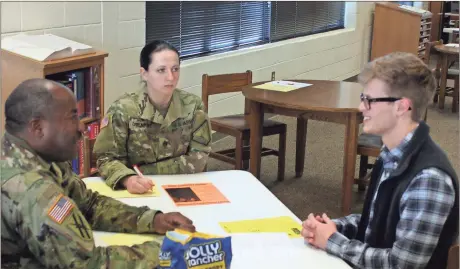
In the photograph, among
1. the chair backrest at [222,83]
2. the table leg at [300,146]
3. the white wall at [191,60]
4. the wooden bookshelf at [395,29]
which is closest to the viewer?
the white wall at [191,60]

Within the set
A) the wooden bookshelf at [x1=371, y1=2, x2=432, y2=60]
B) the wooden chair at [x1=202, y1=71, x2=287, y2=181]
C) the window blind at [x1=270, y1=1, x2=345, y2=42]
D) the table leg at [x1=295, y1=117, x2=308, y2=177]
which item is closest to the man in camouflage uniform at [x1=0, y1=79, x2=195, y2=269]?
the wooden chair at [x1=202, y1=71, x2=287, y2=181]

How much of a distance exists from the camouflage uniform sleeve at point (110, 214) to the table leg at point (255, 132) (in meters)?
2.07

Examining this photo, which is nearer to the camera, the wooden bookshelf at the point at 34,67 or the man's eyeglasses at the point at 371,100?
the man's eyeglasses at the point at 371,100

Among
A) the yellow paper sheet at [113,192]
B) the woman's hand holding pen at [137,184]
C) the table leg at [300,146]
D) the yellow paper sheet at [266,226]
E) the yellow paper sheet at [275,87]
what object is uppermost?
the yellow paper sheet at [275,87]

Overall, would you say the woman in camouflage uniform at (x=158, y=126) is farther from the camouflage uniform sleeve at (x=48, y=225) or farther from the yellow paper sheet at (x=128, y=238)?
the camouflage uniform sleeve at (x=48, y=225)

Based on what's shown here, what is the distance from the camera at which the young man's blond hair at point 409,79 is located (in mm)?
1679

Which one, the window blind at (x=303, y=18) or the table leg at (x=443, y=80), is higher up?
the window blind at (x=303, y=18)

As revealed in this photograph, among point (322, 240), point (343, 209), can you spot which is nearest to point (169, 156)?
point (322, 240)

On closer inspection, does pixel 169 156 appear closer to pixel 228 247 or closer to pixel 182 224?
pixel 182 224

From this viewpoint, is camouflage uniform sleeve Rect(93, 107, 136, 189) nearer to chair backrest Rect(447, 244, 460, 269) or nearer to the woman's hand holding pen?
the woman's hand holding pen

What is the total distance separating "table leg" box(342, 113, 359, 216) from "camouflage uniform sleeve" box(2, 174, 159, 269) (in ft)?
7.81

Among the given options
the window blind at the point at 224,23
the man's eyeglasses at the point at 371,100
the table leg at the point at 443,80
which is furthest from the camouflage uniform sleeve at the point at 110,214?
the table leg at the point at 443,80

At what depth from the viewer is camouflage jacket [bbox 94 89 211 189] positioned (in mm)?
2400

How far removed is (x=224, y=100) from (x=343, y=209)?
76.3 inches
